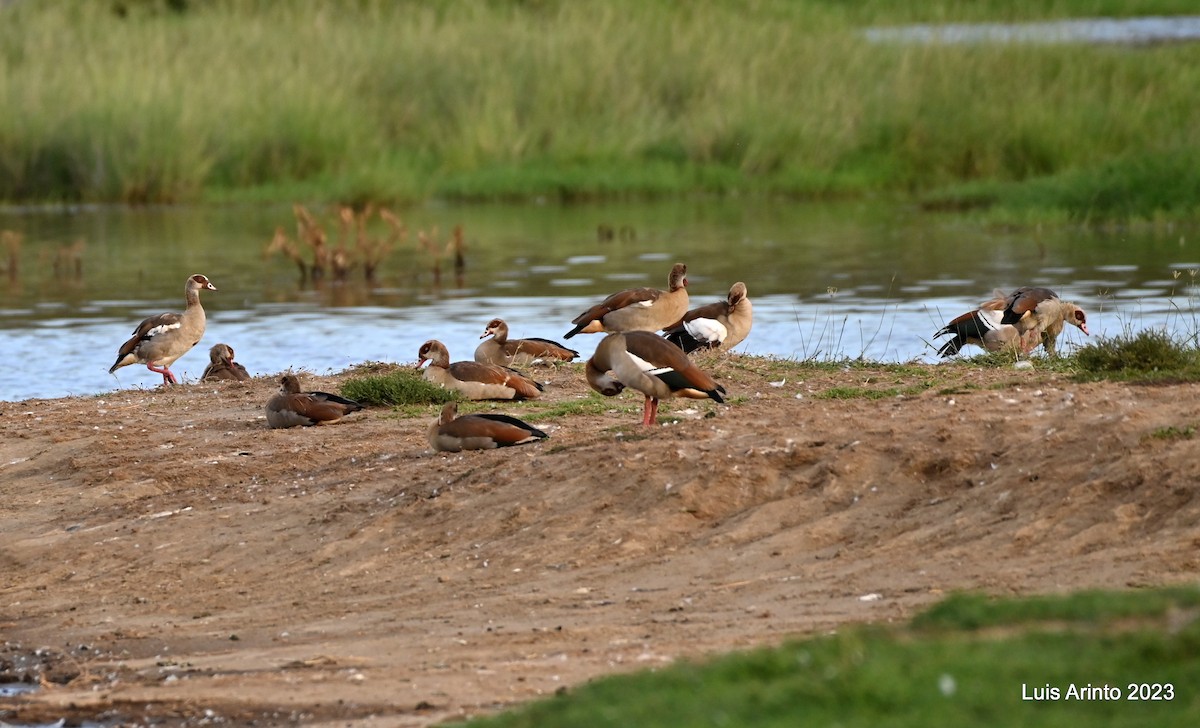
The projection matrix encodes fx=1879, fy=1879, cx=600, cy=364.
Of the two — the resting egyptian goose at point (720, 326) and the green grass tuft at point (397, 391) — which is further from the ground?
the resting egyptian goose at point (720, 326)

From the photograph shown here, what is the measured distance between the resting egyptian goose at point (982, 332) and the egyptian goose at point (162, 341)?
615cm

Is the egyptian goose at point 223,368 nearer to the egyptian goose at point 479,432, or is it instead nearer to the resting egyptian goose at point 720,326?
the resting egyptian goose at point 720,326

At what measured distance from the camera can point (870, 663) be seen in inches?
211

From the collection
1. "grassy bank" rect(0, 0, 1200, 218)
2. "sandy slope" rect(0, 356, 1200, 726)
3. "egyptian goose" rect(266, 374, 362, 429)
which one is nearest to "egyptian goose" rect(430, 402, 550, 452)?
"sandy slope" rect(0, 356, 1200, 726)

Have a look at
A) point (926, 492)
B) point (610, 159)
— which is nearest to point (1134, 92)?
point (610, 159)

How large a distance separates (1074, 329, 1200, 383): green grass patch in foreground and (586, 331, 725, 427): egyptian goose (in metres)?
2.19

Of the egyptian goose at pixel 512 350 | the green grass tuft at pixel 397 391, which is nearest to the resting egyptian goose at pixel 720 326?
the egyptian goose at pixel 512 350

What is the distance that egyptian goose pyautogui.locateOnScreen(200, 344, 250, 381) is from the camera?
14562mm

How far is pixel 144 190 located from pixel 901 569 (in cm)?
2641

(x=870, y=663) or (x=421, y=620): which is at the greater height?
(x=870, y=663)

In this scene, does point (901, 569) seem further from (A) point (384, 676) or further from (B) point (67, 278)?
(B) point (67, 278)

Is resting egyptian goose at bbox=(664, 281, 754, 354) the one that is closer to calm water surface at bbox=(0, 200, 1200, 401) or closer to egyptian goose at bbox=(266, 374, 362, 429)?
calm water surface at bbox=(0, 200, 1200, 401)

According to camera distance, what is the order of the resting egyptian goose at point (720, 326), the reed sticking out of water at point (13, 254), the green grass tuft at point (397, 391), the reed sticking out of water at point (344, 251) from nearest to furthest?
the green grass tuft at point (397, 391)
the resting egyptian goose at point (720, 326)
the reed sticking out of water at point (344, 251)
the reed sticking out of water at point (13, 254)

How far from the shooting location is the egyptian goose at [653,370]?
32.9 ft
